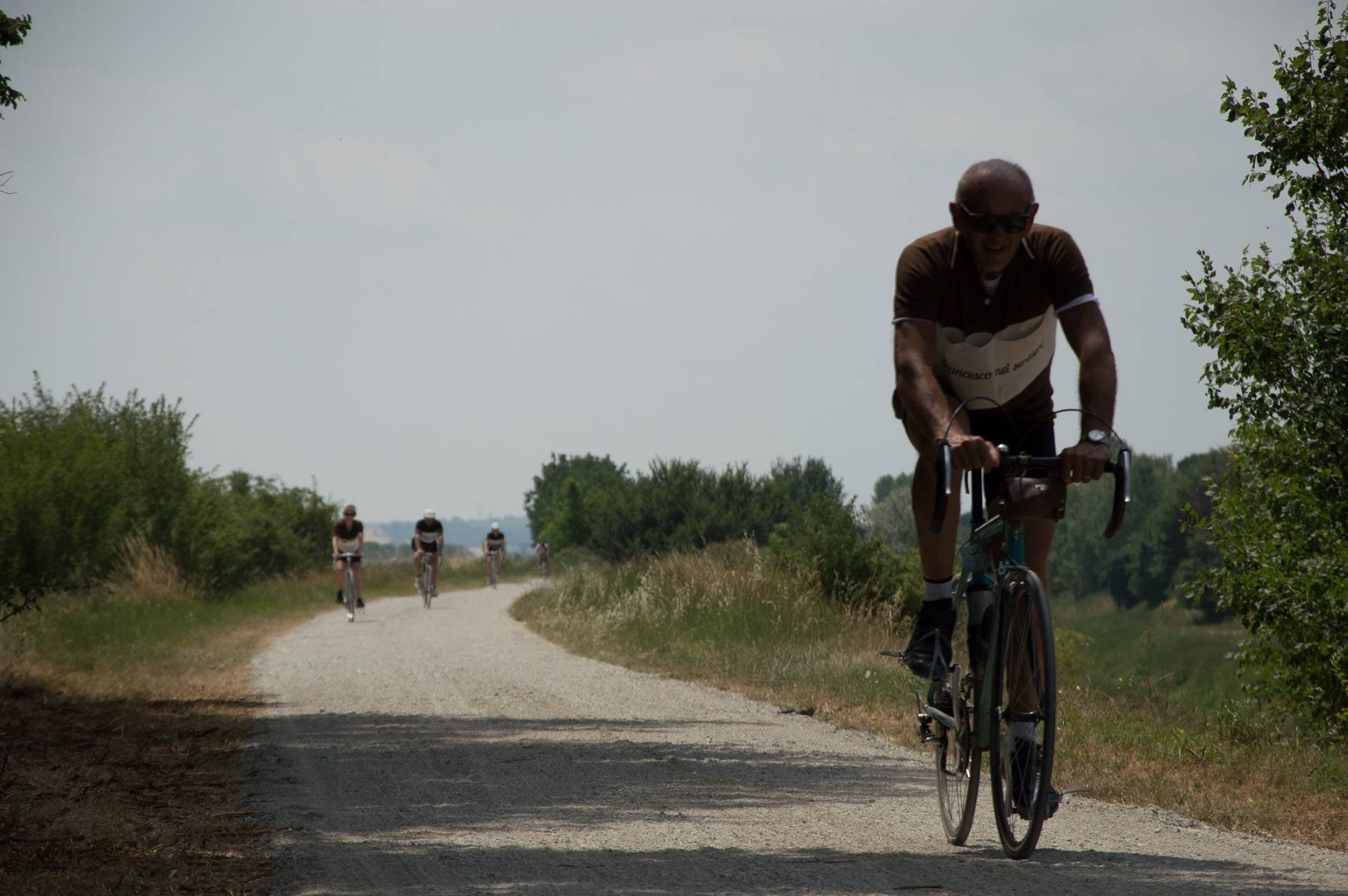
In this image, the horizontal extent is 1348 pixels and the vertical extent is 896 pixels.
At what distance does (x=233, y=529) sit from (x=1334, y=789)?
27.3m

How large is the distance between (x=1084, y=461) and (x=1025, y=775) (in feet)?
3.26

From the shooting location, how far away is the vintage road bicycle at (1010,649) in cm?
→ 388

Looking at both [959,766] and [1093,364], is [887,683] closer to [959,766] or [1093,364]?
[959,766]

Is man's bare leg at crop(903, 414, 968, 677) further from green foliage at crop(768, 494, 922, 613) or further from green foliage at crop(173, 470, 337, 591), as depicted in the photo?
green foliage at crop(173, 470, 337, 591)

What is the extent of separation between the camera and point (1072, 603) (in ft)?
470

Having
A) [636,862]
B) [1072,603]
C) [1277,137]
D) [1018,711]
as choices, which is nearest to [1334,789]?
[1018,711]

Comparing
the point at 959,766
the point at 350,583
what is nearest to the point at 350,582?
the point at 350,583

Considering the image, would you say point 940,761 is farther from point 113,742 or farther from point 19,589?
point 19,589

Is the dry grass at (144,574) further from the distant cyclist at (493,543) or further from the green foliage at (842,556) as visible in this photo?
the green foliage at (842,556)

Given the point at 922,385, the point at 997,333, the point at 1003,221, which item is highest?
the point at 1003,221

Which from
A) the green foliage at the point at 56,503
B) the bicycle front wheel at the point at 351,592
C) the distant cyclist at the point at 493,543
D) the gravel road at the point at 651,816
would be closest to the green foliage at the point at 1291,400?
the gravel road at the point at 651,816

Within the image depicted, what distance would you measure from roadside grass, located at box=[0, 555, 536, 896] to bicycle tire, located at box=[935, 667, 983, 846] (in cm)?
235

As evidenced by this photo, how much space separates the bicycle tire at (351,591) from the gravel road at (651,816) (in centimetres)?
1221

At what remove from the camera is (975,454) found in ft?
12.4
